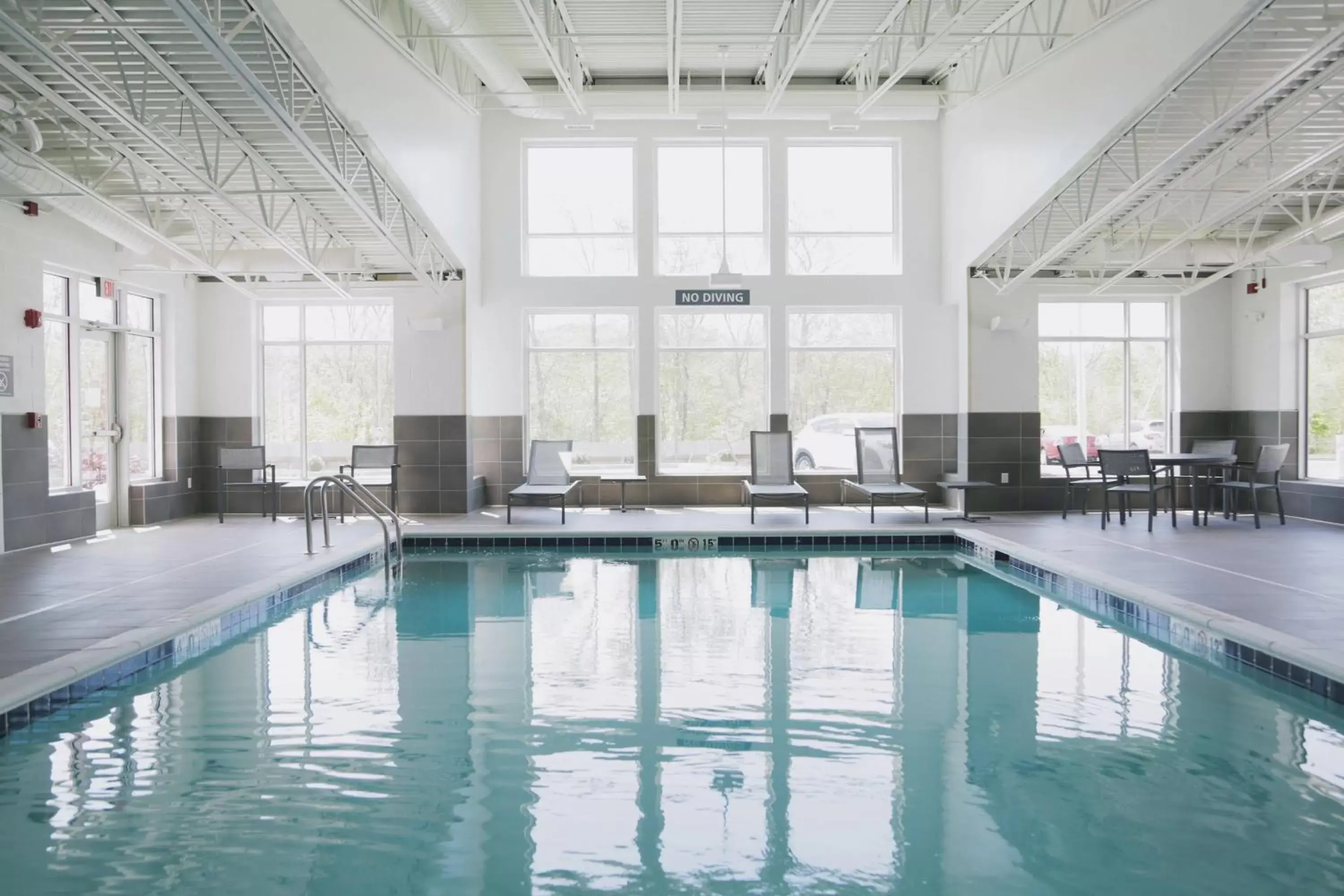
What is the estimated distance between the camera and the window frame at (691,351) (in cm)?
1171

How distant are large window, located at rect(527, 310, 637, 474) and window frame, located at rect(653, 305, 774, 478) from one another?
0.30 meters

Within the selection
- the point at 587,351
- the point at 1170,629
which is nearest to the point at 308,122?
the point at 587,351

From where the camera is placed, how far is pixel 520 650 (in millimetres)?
5289

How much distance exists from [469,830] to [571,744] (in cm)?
80

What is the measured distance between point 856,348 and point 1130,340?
11.0 feet

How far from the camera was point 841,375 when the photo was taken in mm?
11812

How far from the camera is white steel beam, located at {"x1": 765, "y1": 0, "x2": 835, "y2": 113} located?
7.45m

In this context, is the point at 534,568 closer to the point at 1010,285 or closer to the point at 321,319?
the point at 321,319

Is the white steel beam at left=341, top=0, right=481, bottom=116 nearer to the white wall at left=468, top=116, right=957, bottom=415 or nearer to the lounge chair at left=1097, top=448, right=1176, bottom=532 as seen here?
the white wall at left=468, top=116, right=957, bottom=415

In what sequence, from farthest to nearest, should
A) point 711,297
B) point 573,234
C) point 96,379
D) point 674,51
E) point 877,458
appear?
point 573,234 < point 711,297 < point 877,458 < point 96,379 < point 674,51

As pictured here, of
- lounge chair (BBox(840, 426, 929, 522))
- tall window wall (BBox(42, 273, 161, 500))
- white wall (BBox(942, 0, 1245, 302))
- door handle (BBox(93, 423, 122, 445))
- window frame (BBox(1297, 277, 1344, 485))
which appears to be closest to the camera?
white wall (BBox(942, 0, 1245, 302))

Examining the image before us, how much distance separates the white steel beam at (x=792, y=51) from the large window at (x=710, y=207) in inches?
45.9

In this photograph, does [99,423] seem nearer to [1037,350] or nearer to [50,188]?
[50,188]

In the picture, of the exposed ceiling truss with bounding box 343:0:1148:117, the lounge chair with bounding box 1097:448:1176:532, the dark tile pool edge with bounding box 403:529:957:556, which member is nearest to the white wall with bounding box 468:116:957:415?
the exposed ceiling truss with bounding box 343:0:1148:117
